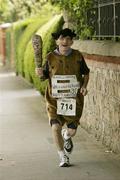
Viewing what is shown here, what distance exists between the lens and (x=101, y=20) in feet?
32.3

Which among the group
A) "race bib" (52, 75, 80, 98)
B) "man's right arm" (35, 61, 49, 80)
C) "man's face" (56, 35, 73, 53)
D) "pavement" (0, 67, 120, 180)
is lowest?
"pavement" (0, 67, 120, 180)

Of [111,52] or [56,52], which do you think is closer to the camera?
[56,52]

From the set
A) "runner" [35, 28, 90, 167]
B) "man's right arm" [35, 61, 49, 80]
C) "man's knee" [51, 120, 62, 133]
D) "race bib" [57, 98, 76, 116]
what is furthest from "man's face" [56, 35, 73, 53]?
"man's knee" [51, 120, 62, 133]

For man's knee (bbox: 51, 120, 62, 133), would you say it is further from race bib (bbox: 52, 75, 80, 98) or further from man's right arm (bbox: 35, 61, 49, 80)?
man's right arm (bbox: 35, 61, 49, 80)

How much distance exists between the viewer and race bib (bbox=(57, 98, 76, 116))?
759 cm

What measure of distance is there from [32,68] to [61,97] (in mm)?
9807

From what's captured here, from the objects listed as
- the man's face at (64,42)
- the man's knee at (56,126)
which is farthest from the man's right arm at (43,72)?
the man's knee at (56,126)

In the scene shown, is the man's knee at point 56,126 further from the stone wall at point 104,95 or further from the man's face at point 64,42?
the stone wall at point 104,95

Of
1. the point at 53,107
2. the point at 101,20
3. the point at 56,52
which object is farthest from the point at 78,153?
the point at 101,20

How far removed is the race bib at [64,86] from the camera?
7.66 meters

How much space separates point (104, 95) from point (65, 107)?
1641mm

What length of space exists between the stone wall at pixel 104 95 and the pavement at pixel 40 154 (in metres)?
0.19

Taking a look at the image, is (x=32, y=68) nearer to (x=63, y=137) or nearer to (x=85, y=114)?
(x=85, y=114)

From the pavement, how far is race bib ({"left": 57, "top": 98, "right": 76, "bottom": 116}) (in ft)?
2.29
